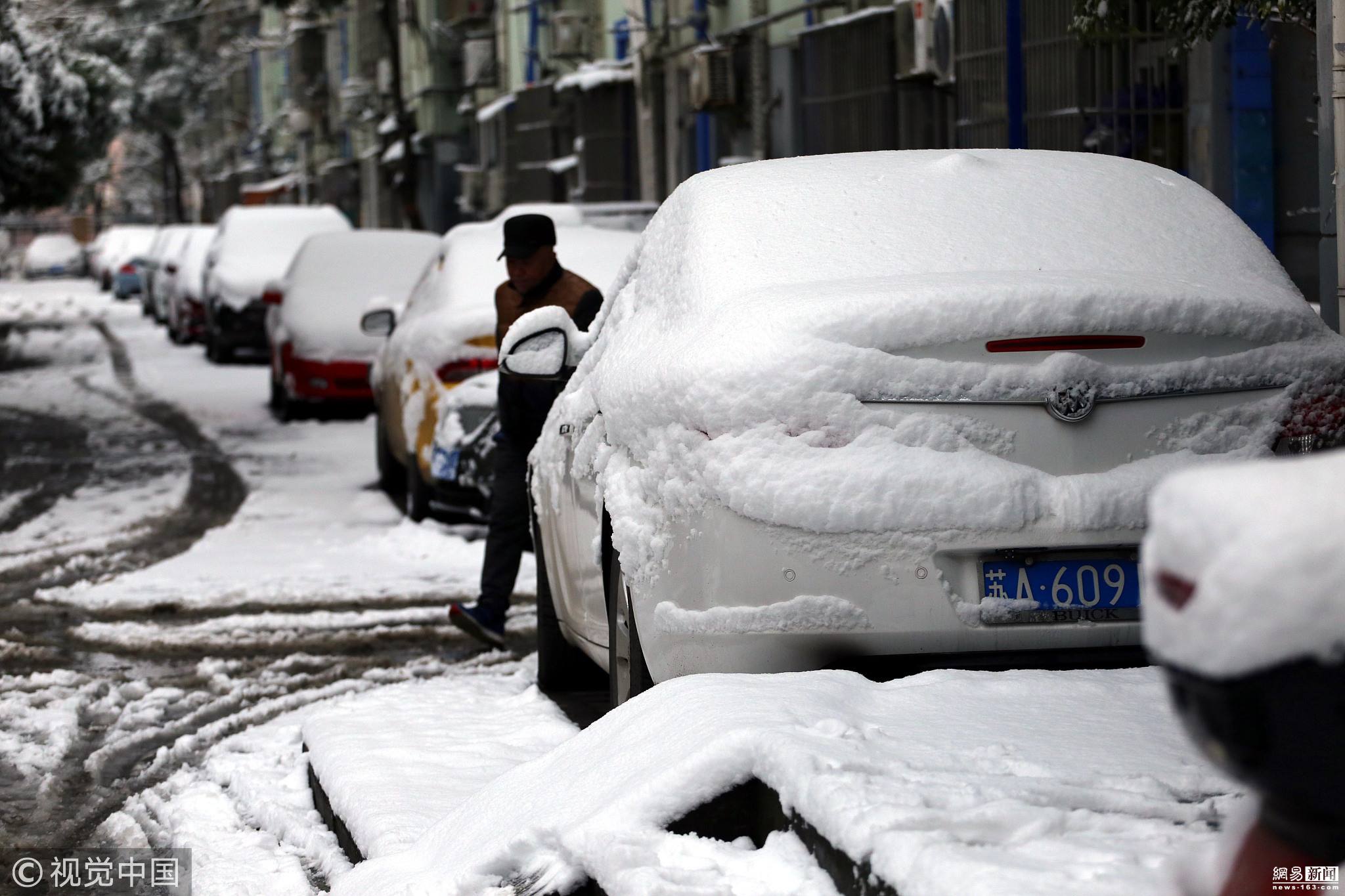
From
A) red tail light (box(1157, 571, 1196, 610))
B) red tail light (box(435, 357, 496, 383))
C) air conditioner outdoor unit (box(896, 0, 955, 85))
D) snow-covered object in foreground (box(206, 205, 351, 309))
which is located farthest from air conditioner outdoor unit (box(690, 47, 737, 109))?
red tail light (box(1157, 571, 1196, 610))

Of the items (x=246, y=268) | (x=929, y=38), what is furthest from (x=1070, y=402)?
(x=246, y=268)

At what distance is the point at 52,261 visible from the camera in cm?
7525

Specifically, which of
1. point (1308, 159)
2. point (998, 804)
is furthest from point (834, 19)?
point (998, 804)

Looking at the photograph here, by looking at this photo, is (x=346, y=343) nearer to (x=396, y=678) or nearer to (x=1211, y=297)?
(x=396, y=678)

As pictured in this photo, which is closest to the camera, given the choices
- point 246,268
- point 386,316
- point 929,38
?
point 386,316

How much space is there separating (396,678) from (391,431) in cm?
462

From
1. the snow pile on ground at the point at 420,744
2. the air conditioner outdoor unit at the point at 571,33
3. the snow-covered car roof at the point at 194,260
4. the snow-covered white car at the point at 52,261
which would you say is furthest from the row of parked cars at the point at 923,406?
the snow-covered white car at the point at 52,261

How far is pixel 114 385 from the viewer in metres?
22.6

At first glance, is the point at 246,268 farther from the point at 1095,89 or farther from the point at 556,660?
the point at 556,660

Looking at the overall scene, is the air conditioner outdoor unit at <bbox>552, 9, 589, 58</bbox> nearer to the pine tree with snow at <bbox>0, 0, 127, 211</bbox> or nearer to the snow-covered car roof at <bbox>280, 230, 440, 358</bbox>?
the pine tree with snow at <bbox>0, 0, 127, 211</bbox>

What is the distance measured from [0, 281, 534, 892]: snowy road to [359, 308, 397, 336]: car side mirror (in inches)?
40.7

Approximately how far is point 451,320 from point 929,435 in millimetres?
6282

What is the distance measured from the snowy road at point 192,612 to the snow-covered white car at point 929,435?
4.19 ft

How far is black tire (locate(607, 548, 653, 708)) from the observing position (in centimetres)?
497
